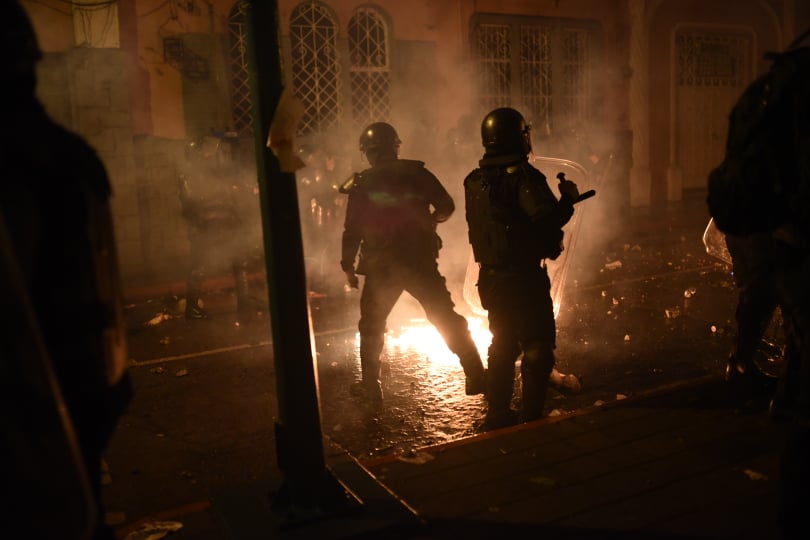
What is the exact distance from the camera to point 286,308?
3.00m

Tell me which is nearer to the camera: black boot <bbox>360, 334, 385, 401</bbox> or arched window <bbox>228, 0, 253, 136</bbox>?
black boot <bbox>360, 334, 385, 401</bbox>

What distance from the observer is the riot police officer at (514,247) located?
423 cm

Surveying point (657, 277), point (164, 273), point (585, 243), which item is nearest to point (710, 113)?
point (585, 243)

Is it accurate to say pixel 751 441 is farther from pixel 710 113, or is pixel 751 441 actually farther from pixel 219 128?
pixel 710 113

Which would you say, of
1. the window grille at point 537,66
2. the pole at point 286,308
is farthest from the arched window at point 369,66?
the pole at point 286,308

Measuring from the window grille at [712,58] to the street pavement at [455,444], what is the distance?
11.3m

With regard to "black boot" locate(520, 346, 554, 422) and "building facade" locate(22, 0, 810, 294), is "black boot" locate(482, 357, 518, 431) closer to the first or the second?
"black boot" locate(520, 346, 554, 422)

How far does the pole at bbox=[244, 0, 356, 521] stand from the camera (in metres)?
2.90

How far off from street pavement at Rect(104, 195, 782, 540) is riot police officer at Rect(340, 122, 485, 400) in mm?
528

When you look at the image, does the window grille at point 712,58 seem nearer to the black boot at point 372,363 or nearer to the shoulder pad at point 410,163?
the shoulder pad at point 410,163

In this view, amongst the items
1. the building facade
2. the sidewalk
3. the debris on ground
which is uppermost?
the building facade

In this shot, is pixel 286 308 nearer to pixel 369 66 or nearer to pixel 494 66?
pixel 369 66

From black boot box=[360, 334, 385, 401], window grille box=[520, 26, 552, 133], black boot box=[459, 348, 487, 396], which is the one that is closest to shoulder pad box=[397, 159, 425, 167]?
black boot box=[360, 334, 385, 401]

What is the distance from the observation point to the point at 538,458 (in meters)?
3.68
